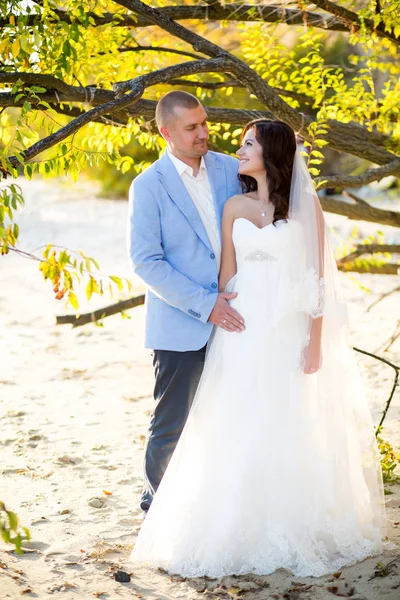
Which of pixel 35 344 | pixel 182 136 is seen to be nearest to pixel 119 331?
pixel 35 344

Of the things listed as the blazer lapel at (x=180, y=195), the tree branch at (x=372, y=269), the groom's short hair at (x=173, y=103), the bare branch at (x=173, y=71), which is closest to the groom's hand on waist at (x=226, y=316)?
the blazer lapel at (x=180, y=195)

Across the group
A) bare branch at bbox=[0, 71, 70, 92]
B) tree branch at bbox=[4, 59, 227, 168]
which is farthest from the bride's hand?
bare branch at bbox=[0, 71, 70, 92]

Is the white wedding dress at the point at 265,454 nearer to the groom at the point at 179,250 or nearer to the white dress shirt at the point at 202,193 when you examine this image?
the groom at the point at 179,250

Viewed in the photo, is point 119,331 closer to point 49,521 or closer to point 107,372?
point 107,372

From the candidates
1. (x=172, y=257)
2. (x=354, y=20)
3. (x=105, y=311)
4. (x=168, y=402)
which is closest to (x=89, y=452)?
(x=105, y=311)

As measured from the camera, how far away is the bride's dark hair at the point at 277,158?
3.65m

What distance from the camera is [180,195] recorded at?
12.6ft

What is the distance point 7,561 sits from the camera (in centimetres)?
379

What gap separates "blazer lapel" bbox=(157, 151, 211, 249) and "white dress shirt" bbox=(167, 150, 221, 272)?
0.14ft

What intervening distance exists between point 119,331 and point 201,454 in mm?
5853

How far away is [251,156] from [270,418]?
1.13 metres

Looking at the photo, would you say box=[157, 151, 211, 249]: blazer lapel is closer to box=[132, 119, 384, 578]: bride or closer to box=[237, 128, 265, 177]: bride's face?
box=[132, 119, 384, 578]: bride

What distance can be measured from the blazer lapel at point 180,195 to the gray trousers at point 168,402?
538 millimetres

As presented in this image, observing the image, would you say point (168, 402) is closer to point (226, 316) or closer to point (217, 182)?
point (226, 316)
